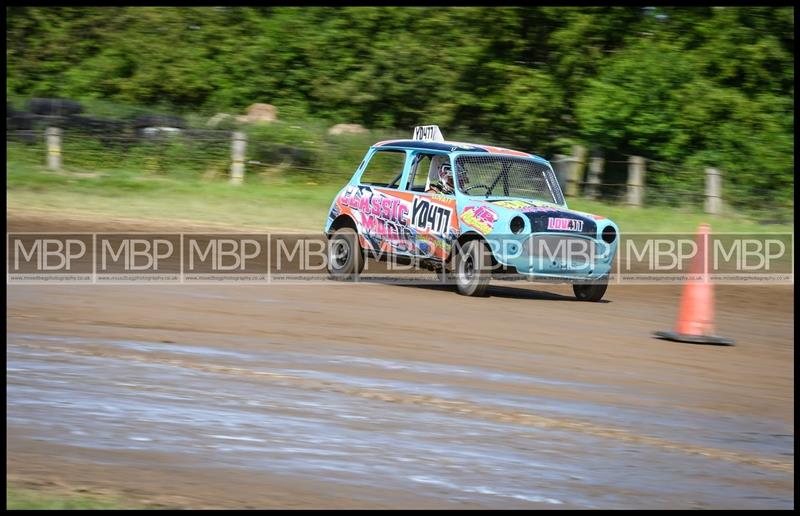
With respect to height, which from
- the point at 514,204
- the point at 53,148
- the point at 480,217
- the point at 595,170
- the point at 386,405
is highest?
the point at 514,204

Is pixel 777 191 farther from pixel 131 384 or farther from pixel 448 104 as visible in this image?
pixel 131 384

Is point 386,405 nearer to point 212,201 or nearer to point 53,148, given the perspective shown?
point 212,201

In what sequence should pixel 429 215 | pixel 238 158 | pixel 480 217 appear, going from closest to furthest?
1. pixel 480 217
2. pixel 429 215
3. pixel 238 158

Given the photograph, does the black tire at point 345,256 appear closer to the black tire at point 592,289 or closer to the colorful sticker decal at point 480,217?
the colorful sticker decal at point 480,217

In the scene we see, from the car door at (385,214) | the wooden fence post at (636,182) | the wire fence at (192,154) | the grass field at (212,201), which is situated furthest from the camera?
the wire fence at (192,154)

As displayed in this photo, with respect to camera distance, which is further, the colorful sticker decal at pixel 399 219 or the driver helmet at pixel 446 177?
the driver helmet at pixel 446 177

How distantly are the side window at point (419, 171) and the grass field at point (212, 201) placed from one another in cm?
677

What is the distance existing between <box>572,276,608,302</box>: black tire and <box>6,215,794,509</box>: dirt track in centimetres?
105

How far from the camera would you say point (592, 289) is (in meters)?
13.1

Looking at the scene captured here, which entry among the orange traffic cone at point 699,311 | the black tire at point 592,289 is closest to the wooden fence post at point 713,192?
the black tire at point 592,289

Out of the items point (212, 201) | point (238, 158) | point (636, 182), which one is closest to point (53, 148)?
point (238, 158)

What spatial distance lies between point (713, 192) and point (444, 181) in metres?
11.5

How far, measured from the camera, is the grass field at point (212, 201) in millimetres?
21031

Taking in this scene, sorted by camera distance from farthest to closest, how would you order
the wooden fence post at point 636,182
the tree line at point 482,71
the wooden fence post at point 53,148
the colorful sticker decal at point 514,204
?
the tree line at point 482,71
the wooden fence post at point 53,148
the wooden fence post at point 636,182
the colorful sticker decal at point 514,204
